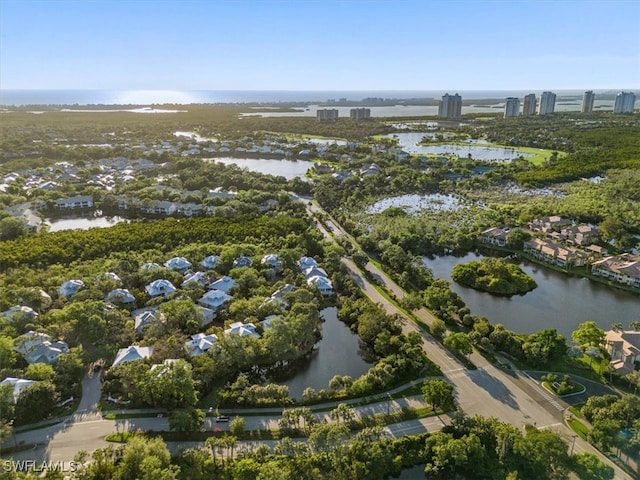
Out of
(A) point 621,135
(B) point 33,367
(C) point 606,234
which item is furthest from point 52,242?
(A) point 621,135

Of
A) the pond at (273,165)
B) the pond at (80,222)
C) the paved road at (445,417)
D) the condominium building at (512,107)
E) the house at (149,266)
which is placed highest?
the condominium building at (512,107)

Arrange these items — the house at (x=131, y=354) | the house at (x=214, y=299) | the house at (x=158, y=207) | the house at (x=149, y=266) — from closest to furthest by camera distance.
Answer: the house at (x=131, y=354)
the house at (x=214, y=299)
the house at (x=149, y=266)
the house at (x=158, y=207)

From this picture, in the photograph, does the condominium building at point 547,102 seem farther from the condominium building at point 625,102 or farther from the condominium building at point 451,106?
the condominium building at point 451,106

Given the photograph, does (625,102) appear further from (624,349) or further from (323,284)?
(323,284)

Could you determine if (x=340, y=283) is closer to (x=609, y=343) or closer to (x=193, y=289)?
(x=193, y=289)

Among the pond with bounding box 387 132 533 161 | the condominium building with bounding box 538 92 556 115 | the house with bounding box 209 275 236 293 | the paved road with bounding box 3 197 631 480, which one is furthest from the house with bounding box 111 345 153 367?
the condominium building with bounding box 538 92 556 115

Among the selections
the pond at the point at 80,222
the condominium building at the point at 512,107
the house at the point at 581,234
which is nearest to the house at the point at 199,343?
the pond at the point at 80,222
